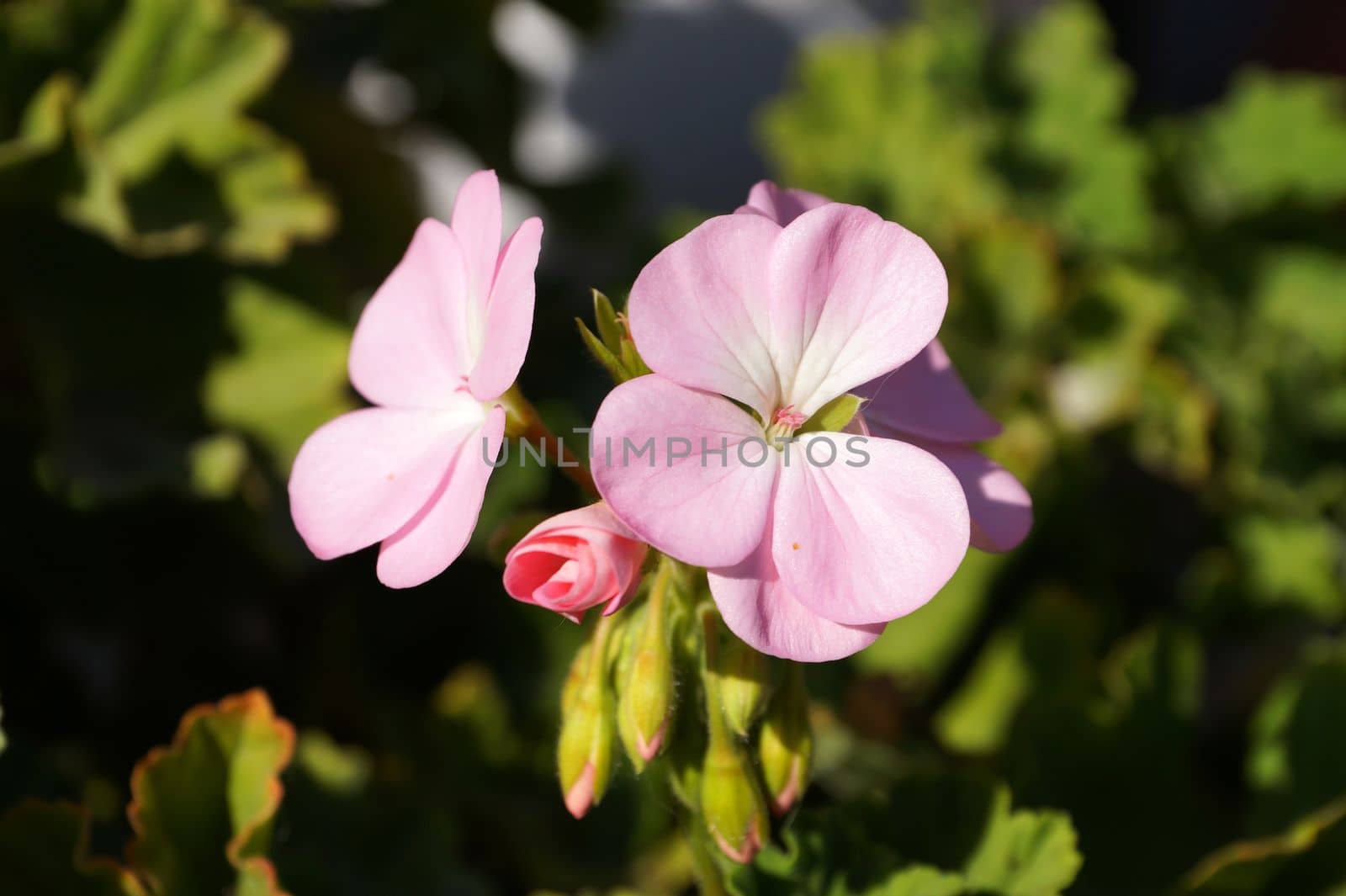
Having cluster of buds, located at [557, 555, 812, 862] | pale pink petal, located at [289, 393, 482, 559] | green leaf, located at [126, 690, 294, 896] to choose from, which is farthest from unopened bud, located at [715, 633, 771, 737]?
green leaf, located at [126, 690, 294, 896]

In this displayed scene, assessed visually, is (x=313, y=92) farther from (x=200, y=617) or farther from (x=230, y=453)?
(x=200, y=617)

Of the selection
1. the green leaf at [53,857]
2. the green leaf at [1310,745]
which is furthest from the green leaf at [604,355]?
the green leaf at [1310,745]

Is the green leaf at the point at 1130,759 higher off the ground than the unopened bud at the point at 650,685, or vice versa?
the unopened bud at the point at 650,685

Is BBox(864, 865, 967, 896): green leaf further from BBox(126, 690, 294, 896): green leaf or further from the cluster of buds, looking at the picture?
BBox(126, 690, 294, 896): green leaf

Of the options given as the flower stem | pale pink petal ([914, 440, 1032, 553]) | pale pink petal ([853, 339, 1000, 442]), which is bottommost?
the flower stem

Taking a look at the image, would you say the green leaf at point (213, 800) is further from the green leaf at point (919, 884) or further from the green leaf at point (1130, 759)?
the green leaf at point (1130, 759)

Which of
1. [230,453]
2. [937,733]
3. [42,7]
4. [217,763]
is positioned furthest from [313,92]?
[937,733]

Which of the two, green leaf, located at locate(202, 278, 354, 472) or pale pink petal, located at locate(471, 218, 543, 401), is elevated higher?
pale pink petal, located at locate(471, 218, 543, 401)
